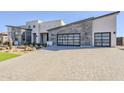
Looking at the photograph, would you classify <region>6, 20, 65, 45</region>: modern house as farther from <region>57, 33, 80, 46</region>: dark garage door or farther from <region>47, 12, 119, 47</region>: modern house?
<region>47, 12, 119, 47</region>: modern house

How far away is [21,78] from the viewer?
6.53m

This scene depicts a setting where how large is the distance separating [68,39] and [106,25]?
5.46 metres

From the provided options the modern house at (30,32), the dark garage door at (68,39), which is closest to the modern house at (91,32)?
the dark garage door at (68,39)

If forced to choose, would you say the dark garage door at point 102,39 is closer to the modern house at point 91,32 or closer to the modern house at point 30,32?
the modern house at point 91,32

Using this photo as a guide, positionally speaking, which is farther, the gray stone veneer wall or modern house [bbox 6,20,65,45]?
modern house [bbox 6,20,65,45]

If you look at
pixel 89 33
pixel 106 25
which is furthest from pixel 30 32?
pixel 106 25

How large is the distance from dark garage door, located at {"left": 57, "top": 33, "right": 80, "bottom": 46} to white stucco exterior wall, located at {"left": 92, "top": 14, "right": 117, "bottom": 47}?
2.58 metres

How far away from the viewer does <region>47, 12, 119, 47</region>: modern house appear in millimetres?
19484

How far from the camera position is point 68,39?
22.6m

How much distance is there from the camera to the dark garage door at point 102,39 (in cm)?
1964

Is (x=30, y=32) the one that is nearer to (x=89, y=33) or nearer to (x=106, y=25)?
(x=89, y=33)

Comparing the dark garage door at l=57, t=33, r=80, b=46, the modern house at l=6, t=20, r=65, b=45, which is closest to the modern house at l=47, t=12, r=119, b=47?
the dark garage door at l=57, t=33, r=80, b=46
